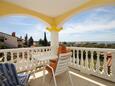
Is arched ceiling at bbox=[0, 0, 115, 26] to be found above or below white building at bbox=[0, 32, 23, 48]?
above

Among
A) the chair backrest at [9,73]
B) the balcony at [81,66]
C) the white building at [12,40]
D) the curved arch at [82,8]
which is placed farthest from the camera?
the white building at [12,40]

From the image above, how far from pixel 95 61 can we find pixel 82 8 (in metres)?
2.18

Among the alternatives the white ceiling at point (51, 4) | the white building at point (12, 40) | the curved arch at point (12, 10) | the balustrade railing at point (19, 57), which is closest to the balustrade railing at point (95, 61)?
the balustrade railing at point (19, 57)

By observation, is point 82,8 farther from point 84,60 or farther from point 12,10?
point 12,10

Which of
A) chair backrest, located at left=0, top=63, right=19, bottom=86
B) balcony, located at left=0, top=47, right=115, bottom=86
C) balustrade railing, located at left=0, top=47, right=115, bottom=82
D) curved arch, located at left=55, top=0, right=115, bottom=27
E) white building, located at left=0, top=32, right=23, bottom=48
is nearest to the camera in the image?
chair backrest, located at left=0, top=63, right=19, bottom=86

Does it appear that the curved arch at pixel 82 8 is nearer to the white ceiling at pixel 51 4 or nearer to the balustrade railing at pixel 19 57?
the white ceiling at pixel 51 4

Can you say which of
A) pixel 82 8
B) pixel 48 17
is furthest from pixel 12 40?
pixel 82 8

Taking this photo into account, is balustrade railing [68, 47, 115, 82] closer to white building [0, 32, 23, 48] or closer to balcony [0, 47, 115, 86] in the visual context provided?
balcony [0, 47, 115, 86]

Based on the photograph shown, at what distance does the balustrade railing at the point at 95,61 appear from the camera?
11.5ft

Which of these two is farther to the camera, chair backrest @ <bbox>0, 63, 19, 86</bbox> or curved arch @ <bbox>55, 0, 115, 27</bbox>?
curved arch @ <bbox>55, 0, 115, 27</bbox>

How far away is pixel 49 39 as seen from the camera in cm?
659

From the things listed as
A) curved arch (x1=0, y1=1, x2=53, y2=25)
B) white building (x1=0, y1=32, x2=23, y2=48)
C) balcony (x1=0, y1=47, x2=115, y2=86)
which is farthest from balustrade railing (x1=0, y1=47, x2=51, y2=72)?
curved arch (x1=0, y1=1, x2=53, y2=25)

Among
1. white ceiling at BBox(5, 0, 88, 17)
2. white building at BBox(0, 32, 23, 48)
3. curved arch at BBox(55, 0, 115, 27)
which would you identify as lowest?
white building at BBox(0, 32, 23, 48)

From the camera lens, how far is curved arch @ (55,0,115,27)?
3796mm
